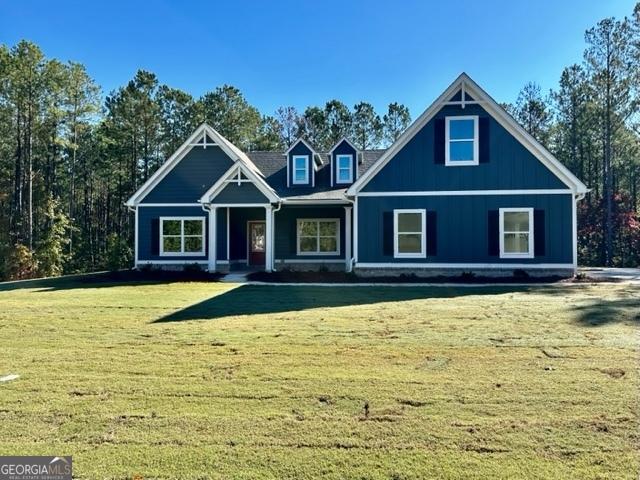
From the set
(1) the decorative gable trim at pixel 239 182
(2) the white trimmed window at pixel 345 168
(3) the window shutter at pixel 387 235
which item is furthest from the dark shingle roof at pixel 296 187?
(3) the window shutter at pixel 387 235

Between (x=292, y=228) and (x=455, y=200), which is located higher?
(x=455, y=200)

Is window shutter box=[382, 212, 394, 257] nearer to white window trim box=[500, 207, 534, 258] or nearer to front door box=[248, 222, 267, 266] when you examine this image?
white window trim box=[500, 207, 534, 258]

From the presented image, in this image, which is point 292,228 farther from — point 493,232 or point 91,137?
point 91,137

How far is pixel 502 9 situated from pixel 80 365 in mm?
15415

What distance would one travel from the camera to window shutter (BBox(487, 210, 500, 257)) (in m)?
15.5

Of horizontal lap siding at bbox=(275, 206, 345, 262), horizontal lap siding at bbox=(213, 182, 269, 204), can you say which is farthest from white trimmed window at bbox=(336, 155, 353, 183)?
horizontal lap siding at bbox=(213, 182, 269, 204)

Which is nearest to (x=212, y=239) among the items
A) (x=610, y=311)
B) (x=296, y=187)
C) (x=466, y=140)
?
(x=296, y=187)

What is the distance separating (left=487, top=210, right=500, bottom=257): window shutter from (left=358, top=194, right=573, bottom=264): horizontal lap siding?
122 mm

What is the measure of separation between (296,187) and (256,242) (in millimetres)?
3156

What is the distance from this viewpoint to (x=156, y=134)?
3625 centimetres

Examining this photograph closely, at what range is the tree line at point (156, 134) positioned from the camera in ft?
89.0

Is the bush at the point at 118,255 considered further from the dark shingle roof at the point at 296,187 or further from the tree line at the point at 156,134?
the dark shingle roof at the point at 296,187

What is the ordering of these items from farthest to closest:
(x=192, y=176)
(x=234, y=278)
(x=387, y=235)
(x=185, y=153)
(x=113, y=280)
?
(x=185, y=153)
(x=192, y=176)
(x=113, y=280)
(x=234, y=278)
(x=387, y=235)

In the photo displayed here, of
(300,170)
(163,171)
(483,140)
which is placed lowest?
(163,171)
